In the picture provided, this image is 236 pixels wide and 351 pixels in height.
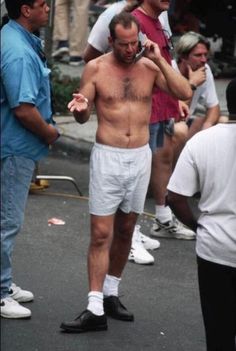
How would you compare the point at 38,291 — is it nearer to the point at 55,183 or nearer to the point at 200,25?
the point at 55,183

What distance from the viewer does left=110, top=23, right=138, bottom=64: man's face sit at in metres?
6.08

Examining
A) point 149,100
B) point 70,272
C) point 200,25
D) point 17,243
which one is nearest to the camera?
point 149,100

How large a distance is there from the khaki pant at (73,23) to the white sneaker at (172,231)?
6.77m

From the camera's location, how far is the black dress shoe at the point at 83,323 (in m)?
6.06

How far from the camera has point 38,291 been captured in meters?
6.73

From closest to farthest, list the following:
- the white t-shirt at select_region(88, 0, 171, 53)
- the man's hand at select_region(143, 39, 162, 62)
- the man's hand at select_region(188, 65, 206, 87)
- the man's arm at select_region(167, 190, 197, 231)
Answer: the man's arm at select_region(167, 190, 197, 231) < the man's hand at select_region(143, 39, 162, 62) < the white t-shirt at select_region(88, 0, 171, 53) < the man's hand at select_region(188, 65, 206, 87)

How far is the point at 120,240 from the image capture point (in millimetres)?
6414

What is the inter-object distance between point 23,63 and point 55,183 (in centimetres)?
417

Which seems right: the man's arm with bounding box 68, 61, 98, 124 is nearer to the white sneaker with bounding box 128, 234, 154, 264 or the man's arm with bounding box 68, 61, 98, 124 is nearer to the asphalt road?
the asphalt road

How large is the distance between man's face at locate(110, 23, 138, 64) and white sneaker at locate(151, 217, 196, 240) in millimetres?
2347

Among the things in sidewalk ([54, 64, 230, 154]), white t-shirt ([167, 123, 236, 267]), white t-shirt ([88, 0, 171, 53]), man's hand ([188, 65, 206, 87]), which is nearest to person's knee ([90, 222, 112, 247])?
white t-shirt ([167, 123, 236, 267])

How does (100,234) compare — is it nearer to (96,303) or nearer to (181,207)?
(96,303)

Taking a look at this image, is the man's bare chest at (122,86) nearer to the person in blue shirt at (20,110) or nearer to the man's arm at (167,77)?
the man's arm at (167,77)

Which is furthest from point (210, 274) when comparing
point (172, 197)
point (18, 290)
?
point (18, 290)
